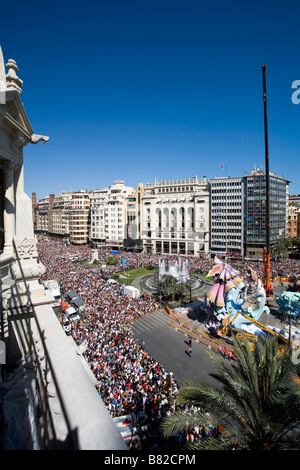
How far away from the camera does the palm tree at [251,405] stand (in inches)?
227

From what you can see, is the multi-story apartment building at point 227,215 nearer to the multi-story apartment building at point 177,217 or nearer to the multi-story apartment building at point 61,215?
the multi-story apartment building at point 177,217

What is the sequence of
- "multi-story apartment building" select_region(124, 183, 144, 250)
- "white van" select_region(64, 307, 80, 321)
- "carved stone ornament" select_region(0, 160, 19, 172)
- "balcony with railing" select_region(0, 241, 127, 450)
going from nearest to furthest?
"balcony with railing" select_region(0, 241, 127, 450) < "carved stone ornament" select_region(0, 160, 19, 172) < "white van" select_region(64, 307, 80, 321) < "multi-story apartment building" select_region(124, 183, 144, 250)

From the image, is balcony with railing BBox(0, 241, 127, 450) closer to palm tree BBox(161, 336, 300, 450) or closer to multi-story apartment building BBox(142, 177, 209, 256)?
palm tree BBox(161, 336, 300, 450)

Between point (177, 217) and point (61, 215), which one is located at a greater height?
point (61, 215)

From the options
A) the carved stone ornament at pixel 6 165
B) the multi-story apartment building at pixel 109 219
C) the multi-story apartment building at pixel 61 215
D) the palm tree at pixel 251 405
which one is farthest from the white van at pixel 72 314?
the multi-story apartment building at pixel 61 215

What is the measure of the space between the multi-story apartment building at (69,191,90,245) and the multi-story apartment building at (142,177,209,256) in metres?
23.8

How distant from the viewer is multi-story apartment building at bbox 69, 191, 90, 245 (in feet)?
287

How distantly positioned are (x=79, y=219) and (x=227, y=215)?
157 feet

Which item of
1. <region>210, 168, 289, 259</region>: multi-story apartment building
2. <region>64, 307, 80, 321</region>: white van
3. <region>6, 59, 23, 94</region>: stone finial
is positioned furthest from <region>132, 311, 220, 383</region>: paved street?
<region>210, 168, 289, 259</region>: multi-story apartment building

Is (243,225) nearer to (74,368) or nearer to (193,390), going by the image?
(193,390)

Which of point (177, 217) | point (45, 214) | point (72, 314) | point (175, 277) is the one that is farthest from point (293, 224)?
point (45, 214)

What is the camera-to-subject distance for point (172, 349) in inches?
811

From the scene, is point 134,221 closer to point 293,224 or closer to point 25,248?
point 293,224

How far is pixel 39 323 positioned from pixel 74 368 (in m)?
1.54
